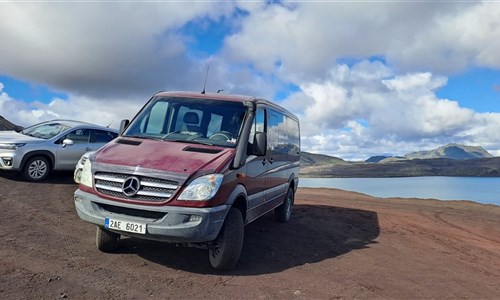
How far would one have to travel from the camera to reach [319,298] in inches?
180

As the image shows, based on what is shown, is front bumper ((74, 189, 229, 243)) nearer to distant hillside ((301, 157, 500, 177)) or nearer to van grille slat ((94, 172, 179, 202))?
van grille slat ((94, 172, 179, 202))

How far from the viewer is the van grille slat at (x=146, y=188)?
15.5ft

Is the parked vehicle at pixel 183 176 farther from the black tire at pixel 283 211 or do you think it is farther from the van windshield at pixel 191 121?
the black tire at pixel 283 211

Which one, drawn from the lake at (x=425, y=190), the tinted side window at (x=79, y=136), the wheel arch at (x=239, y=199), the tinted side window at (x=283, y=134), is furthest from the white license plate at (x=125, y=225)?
the lake at (x=425, y=190)

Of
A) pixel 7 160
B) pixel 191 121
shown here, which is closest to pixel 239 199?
pixel 191 121

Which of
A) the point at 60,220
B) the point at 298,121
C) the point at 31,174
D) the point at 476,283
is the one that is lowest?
the point at 476,283

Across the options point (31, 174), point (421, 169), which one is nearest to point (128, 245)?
point (31, 174)

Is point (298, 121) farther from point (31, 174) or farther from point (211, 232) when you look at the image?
point (31, 174)

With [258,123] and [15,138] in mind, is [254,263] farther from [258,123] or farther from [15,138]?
[15,138]

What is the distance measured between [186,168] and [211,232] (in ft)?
2.76

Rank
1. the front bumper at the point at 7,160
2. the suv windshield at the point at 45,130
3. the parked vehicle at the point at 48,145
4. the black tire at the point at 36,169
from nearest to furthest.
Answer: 1. the front bumper at the point at 7,160
2. the parked vehicle at the point at 48,145
3. the black tire at the point at 36,169
4. the suv windshield at the point at 45,130

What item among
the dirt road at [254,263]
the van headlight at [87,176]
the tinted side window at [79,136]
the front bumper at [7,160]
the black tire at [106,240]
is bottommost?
the dirt road at [254,263]

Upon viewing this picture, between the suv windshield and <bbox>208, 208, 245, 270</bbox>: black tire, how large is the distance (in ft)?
26.3

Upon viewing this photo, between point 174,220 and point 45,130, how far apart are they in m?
8.69
